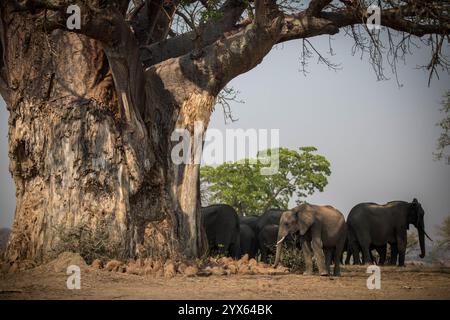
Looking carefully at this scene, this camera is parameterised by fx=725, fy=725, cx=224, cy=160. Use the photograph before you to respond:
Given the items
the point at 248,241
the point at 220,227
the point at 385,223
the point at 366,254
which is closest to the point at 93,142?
the point at 220,227

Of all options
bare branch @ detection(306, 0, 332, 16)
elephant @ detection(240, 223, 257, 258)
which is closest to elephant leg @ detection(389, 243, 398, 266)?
elephant @ detection(240, 223, 257, 258)

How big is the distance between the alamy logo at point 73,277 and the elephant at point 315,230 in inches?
160

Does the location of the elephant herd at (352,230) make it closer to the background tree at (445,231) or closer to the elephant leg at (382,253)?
the elephant leg at (382,253)

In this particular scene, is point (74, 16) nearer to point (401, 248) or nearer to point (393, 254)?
point (401, 248)

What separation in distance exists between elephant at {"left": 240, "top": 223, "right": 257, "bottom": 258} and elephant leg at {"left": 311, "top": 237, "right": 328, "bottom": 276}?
6842 mm

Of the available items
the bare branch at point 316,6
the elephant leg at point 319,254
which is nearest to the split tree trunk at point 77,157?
the elephant leg at point 319,254

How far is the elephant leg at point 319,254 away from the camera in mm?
12070

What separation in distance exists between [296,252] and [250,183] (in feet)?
68.8

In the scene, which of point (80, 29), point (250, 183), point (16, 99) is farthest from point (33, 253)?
point (250, 183)

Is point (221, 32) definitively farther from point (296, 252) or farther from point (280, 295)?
point (280, 295)

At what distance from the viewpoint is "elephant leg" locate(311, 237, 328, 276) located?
12.1 meters

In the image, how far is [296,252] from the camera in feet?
44.9

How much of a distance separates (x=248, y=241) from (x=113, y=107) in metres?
8.83

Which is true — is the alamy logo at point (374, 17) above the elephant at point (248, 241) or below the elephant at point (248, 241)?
above
